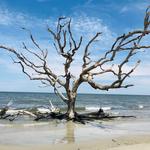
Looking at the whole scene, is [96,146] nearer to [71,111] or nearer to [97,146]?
[97,146]

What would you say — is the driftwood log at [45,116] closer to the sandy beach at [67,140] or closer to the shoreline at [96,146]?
the sandy beach at [67,140]

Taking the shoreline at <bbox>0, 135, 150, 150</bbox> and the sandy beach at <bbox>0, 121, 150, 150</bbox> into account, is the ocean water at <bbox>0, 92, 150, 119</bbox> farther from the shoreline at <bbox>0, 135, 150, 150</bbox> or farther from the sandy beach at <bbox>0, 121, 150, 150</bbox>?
the shoreline at <bbox>0, 135, 150, 150</bbox>

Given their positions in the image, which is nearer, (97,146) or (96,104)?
(97,146)

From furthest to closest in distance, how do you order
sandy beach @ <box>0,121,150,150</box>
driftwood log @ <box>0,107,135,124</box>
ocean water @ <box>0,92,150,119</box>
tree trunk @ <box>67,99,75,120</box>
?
ocean water @ <box>0,92,150,119</box>, driftwood log @ <box>0,107,135,124</box>, tree trunk @ <box>67,99,75,120</box>, sandy beach @ <box>0,121,150,150</box>

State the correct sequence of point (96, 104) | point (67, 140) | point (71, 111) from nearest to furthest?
point (67, 140)
point (71, 111)
point (96, 104)

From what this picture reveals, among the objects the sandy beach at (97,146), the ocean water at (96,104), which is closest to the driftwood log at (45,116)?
the ocean water at (96,104)

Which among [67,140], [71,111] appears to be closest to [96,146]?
[67,140]

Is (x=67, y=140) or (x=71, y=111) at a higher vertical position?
(x=71, y=111)

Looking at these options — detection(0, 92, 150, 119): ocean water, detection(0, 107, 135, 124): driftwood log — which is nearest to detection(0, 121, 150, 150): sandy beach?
detection(0, 107, 135, 124): driftwood log

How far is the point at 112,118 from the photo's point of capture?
23406 mm

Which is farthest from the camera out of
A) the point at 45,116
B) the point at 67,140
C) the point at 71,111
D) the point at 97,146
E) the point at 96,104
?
the point at 96,104

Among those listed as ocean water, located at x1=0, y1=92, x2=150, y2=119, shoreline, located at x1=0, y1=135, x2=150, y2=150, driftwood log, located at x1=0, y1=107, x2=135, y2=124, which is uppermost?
ocean water, located at x1=0, y1=92, x2=150, y2=119

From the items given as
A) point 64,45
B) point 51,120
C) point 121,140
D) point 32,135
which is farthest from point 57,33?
point 121,140

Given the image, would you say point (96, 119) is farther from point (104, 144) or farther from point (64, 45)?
point (104, 144)
